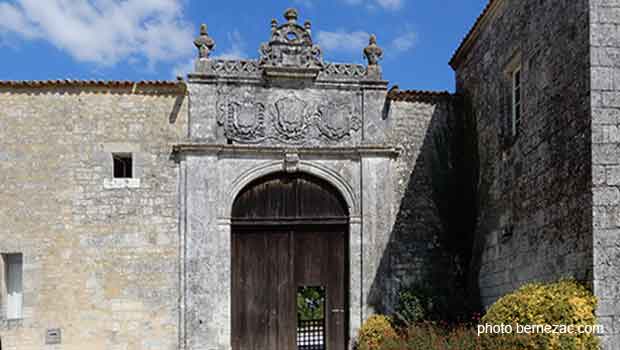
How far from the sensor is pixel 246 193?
35.3ft

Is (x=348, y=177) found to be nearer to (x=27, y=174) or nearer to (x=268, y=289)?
(x=268, y=289)

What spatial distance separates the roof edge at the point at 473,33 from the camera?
9834 mm

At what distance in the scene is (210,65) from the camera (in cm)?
1061

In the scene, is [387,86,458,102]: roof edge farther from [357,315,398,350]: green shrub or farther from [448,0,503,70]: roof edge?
[357,315,398,350]: green shrub

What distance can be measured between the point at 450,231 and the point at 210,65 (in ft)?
16.2

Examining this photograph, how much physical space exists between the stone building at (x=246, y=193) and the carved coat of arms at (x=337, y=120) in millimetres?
24

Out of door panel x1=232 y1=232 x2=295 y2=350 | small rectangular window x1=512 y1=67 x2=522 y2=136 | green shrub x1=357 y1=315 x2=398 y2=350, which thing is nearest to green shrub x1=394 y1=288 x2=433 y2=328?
green shrub x1=357 y1=315 x2=398 y2=350

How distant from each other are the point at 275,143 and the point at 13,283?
15.6ft

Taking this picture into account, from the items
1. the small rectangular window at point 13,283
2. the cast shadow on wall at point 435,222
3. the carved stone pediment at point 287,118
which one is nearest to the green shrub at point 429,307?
the cast shadow on wall at point 435,222

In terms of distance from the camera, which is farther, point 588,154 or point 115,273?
point 115,273

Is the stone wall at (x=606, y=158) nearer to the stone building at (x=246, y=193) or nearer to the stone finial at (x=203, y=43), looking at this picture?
the stone building at (x=246, y=193)

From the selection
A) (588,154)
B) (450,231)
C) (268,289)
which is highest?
(588,154)

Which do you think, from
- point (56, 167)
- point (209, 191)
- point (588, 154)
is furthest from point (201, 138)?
point (588, 154)

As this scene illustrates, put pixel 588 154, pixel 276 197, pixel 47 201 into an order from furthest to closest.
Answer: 1. pixel 276 197
2. pixel 47 201
3. pixel 588 154
